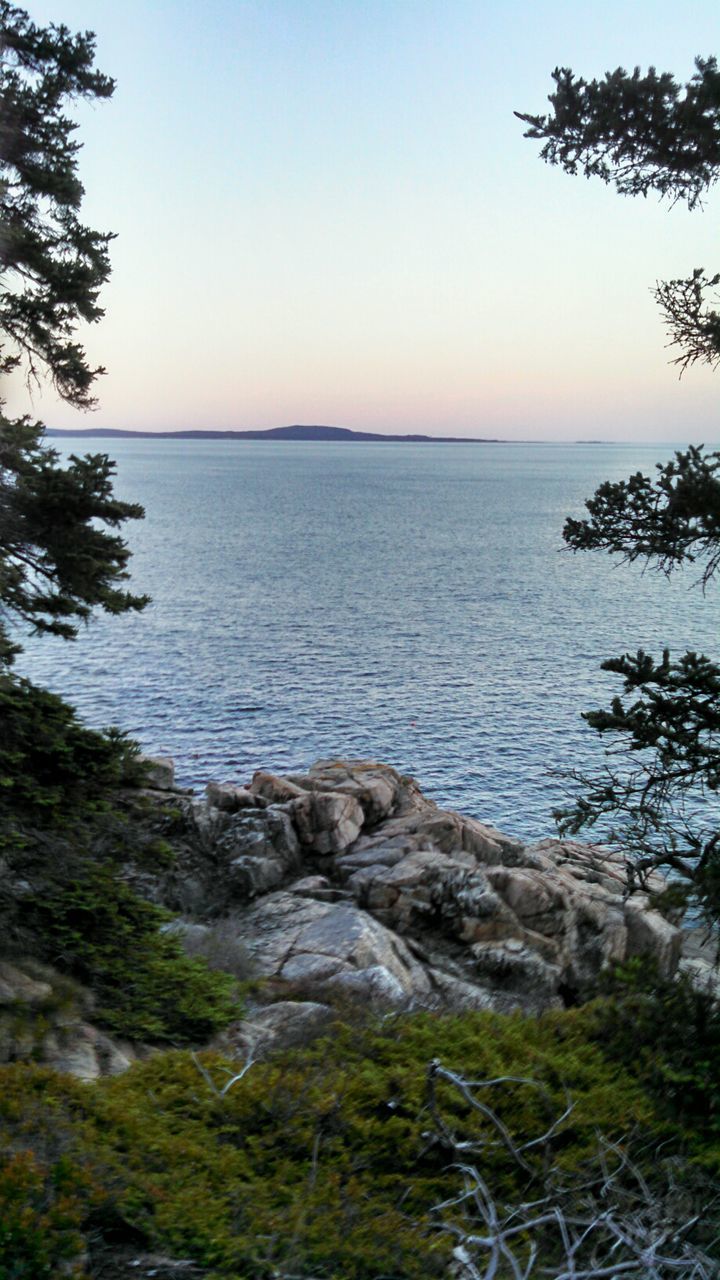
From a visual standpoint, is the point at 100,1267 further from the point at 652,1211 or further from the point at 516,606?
the point at 516,606

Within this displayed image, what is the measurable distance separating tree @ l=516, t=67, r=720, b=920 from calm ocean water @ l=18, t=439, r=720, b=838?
1975 cm

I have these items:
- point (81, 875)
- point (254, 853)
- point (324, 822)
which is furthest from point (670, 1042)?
point (324, 822)

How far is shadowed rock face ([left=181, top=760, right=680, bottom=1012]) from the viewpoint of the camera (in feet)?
56.0

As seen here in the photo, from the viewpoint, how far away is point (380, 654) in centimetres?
4712

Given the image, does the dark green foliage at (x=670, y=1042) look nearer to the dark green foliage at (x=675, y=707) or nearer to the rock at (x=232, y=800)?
the dark green foliage at (x=675, y=707)

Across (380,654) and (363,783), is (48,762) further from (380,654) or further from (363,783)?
(380,654)

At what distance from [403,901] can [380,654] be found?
27677 mm

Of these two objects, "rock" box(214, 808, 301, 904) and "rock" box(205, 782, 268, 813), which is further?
"rock" box(205, 782, 268, 813)

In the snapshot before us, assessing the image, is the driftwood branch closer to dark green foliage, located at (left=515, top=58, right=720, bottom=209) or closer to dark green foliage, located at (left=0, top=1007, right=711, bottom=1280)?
dark green foliage, located at (left=0, top=1007, right=711, bottom=1280)

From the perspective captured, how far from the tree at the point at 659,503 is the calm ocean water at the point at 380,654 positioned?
778 inches

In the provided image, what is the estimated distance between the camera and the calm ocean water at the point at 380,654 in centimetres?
3372

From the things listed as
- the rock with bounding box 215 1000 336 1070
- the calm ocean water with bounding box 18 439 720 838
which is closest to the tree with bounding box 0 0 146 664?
the rock with bounding box 215 1000 336 1070

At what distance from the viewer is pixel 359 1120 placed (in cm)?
828

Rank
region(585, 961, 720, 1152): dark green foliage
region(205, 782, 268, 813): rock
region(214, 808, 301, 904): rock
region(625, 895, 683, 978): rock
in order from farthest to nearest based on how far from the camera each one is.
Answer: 1. region(205, 782, 268, 813): rock
2. region(214, 808, 301, 904): rock
3. region(625, 895, 683, 978): rock
4. region(585, 961, 720, 1152): dark green foliage
